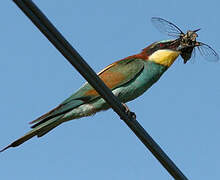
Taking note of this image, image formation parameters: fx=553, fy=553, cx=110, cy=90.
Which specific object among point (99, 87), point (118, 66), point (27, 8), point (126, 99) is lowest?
point (99, 87)

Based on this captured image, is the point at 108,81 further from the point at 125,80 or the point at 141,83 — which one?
the point at 141,83

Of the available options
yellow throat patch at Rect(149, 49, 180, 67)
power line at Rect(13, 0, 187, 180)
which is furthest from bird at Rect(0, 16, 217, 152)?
power line at Rect(13, 0, 187, 180)

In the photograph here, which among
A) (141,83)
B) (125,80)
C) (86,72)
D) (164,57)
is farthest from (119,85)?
(86,72)

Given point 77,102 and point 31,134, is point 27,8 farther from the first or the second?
point 77,102

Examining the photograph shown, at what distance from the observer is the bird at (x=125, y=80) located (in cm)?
401

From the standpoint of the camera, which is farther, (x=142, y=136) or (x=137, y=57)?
(x=137, y=57)

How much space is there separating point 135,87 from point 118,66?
31 centimetres

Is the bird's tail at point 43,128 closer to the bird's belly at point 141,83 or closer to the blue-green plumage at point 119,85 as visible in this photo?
the blue-green plumage at point 119,85

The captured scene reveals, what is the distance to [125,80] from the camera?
14.1ft

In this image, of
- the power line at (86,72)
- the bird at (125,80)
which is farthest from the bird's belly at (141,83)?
the power line at (86,72)

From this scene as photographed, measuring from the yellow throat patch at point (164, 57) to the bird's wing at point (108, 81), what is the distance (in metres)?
0.12

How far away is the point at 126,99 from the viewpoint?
4.28 m

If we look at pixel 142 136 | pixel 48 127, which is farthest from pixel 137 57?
pixel 142 136

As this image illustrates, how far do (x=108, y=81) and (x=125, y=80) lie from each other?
14 cm
